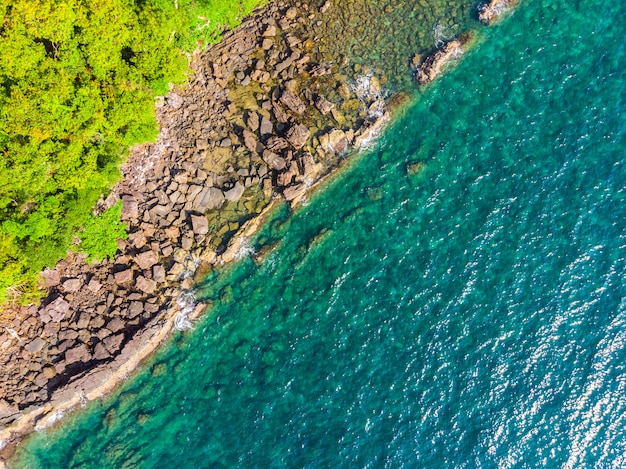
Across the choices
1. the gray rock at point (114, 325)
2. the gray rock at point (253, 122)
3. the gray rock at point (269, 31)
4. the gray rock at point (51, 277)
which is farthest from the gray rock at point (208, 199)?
the gray rock at point (269, 31)

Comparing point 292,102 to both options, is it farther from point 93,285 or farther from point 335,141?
point 93,285

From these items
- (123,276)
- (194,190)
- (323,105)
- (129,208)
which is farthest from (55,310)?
(323,105)

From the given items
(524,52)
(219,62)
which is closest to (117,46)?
(219,62)

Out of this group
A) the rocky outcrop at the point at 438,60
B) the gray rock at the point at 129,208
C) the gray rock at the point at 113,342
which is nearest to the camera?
the gray rock at the point at 113,342

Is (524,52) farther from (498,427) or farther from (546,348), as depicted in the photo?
(498,427)

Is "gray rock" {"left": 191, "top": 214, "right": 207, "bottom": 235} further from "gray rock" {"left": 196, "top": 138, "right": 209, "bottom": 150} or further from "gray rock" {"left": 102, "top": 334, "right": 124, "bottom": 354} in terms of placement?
"gray rock" {"left": 102, "top": 334, "right": 124, "bottom": 354}

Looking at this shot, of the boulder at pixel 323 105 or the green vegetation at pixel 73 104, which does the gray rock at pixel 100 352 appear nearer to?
the green vegetation at pixel 73 104
